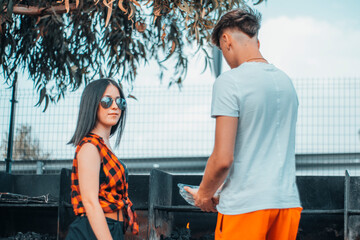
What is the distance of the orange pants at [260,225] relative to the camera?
2176mm

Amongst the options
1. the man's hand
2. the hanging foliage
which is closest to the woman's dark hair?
the man's hand

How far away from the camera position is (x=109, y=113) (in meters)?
2.82

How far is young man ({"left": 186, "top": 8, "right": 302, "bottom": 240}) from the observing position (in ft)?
7.17

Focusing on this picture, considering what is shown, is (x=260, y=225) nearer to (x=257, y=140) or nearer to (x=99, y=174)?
(x=257, y=140)

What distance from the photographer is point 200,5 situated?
19.7 feet

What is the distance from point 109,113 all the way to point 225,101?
0.83 metres

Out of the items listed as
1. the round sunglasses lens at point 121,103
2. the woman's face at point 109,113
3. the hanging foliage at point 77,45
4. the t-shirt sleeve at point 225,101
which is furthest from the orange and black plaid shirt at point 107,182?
the hanging foliage at point 77,45

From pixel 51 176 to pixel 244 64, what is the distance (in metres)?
5.04

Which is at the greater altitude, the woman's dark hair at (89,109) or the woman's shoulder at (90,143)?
the woman's dark hair at (89,109)

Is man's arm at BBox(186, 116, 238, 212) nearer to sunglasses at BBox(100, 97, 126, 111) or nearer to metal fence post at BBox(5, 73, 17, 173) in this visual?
sunglasses at BBox(100, 97, 126, 111)

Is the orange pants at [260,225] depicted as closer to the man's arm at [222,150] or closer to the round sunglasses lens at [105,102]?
the man's arm at [222,150]

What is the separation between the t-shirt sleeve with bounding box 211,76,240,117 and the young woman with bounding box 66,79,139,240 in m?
0.69

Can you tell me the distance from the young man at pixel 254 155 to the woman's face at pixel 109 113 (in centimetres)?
74

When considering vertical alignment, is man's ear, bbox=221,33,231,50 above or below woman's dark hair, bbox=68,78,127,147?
above
